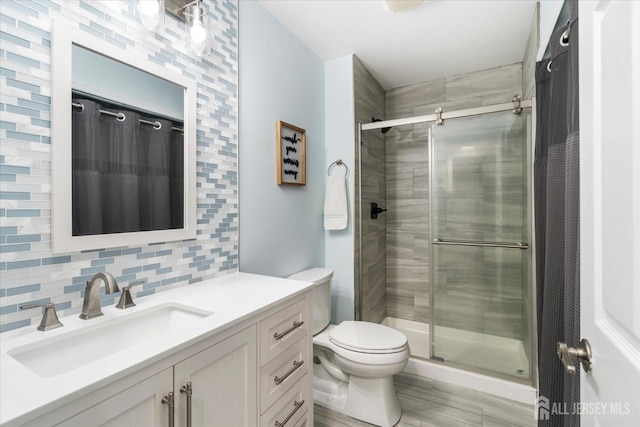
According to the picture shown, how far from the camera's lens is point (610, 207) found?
543 millimetres

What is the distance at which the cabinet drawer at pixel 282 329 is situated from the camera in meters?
1.09

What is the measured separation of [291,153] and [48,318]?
149cm

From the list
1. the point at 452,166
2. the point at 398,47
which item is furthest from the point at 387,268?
the point at 398,47

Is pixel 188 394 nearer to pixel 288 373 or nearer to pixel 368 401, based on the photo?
pixel 288 373

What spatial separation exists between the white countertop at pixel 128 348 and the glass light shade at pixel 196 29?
109 centimetres

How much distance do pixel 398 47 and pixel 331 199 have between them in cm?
128

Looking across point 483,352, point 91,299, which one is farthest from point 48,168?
point 483,352

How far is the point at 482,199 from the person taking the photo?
6.85ft

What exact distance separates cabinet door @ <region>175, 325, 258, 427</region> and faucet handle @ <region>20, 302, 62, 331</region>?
439 millimetres

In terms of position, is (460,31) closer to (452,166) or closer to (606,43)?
(452,166)

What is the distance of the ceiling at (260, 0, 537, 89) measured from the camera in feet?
5.88

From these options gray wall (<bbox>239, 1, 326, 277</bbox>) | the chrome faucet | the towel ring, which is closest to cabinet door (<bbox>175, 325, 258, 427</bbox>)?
the chrome faucet

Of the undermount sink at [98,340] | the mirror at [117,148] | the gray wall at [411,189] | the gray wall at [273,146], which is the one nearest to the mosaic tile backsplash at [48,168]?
the mirror at [117,148]

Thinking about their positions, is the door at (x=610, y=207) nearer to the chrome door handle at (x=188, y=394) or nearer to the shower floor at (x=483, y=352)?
the chrome door handle at (x=188, y=394)
